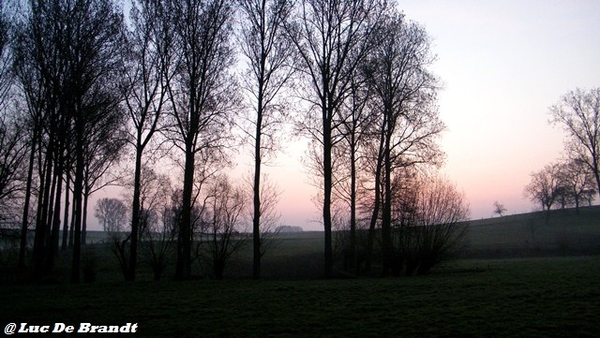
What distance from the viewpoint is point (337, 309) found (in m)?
9.74

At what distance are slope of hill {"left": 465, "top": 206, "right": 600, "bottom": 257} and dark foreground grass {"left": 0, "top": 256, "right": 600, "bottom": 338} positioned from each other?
97.7ft

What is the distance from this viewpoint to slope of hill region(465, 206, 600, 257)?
145 feet

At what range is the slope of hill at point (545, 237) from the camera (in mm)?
44094

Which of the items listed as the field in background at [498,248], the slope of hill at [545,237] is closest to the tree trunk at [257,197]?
the field in background at [498,248]

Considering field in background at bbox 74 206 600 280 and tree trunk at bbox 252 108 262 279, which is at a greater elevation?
tree trunk at bbox 252 108 262 279

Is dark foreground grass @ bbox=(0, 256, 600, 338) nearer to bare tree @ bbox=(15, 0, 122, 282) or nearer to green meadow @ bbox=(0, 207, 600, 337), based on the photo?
green meadow @ bbox=(0, 207, 600, 337)

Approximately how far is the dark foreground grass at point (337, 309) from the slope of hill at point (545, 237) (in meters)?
29.8

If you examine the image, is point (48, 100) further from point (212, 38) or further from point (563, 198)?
point (563, 198)

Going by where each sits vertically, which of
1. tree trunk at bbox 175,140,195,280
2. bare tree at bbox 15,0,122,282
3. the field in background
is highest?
bare tree at bbox 15,0,122,282

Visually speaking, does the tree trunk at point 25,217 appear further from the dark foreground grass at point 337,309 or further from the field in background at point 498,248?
the dark foreground grass at point 337,309

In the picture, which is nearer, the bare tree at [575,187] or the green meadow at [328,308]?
the green meadow at [328,308]

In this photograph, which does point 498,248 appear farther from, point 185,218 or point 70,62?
point 70,62

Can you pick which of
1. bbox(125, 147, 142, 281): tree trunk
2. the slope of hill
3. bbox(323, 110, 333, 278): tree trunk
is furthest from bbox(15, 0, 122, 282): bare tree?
the slope of hill

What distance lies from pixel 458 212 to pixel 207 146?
12575 mm
